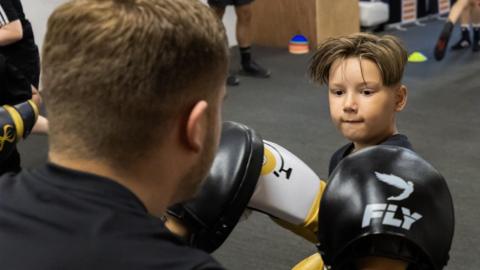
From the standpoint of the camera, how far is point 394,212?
32.9 inches

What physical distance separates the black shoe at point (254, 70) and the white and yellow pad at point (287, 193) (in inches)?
103

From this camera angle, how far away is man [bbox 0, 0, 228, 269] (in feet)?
1.88

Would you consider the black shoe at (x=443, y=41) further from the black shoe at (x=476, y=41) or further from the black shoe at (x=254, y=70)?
the black shoe at (x=254, y=70)

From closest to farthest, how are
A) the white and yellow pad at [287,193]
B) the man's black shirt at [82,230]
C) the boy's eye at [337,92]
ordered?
the man's black shirt at [82,230] < the white and yellow pad at [287,193] < the boy's eye at [337,92]

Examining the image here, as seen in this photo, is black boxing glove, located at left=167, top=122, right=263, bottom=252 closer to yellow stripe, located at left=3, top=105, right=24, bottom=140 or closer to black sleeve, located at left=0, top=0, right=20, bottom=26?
yellow stripe, located at left=3, top=105, right=24, bottom=140

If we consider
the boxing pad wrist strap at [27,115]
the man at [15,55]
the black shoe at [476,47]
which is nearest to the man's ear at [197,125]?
the boxing pad wrist strap at [27,115]

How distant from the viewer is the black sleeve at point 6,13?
2246 mm

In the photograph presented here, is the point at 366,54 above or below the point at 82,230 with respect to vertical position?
below

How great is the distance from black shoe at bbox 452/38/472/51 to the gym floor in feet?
0.30

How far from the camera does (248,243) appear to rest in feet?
6.32

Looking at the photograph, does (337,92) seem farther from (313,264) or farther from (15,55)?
(15,55)

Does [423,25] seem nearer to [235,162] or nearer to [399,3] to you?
[399,3]

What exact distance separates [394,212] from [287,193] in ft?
1.00

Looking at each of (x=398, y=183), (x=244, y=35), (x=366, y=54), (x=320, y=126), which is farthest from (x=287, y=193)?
(x=244, y=35)
